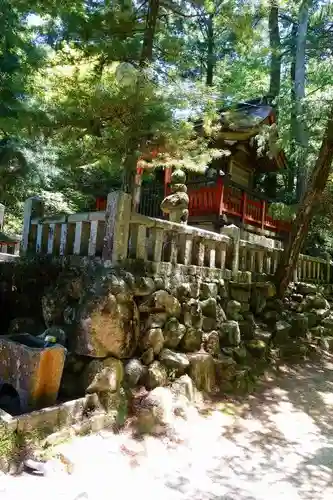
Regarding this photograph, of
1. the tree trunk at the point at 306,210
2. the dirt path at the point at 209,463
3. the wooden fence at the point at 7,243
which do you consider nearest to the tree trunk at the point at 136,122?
the wooden fence at the point at 7,243

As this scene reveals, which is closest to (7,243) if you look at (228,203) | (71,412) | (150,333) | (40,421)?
(228,203)

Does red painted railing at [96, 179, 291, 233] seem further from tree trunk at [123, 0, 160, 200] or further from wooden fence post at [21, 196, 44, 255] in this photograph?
wooden fence post at [21, 196, 44, 255]

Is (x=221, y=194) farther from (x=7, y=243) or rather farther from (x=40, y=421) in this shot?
(x=40, y=421)

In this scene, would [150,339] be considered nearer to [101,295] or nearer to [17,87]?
[101,295]

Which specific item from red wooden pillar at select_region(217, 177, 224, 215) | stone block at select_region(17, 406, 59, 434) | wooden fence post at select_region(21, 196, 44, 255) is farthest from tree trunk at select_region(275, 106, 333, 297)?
stone block at select_region(17, 406, 59, 434)

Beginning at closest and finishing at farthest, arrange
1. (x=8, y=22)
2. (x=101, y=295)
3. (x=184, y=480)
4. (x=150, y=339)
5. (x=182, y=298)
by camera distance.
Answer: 1. (x=184, y=480)
2. (x=101, y=295)
3. (x=150, y=339)
4. (x=182, y=298)
5. (x=8, y=22)

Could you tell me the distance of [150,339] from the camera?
16.6ft

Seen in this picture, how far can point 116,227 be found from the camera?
497 centimetres

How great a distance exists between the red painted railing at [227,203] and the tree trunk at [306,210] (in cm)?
241

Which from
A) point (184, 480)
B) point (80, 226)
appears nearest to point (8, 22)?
→ point (80, 226)

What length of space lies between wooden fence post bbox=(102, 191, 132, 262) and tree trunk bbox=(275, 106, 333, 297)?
16.8 ft

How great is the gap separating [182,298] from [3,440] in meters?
3.26

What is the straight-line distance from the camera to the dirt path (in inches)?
129

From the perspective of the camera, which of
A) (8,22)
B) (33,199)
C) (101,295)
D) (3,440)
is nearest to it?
(3,440)
